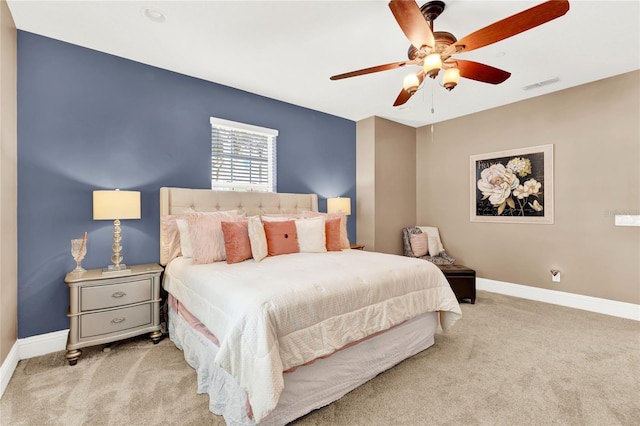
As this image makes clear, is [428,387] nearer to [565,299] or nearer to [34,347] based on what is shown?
[565,299]

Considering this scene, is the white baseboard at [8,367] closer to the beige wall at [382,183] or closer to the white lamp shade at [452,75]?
the white lamp shade at [452,75]

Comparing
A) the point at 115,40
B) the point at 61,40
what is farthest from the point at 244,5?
the point at 61,40

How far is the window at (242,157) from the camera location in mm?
3627

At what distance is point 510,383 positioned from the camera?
211cm

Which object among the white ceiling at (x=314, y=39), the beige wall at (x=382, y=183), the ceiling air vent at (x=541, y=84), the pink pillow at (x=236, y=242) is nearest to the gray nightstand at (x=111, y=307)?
the pink pillow at (x=236, y=242)

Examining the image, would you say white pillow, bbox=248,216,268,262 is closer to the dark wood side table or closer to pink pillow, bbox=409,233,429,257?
the dark wood side table

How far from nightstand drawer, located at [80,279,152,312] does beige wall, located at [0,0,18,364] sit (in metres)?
0.45

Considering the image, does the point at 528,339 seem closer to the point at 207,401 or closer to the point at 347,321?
the point at 347,321

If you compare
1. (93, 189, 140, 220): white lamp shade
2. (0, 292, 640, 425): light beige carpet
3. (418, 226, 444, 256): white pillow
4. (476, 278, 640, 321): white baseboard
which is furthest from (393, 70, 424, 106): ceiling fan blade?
(476, 278, 640, 321): white baseboard

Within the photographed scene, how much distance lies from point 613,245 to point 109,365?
5173 mm

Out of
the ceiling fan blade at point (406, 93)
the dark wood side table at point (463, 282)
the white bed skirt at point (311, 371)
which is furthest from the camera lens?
the dark wood side table at point (463, 282)

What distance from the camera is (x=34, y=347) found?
2502mm

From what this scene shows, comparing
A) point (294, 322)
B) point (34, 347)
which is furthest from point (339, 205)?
point (34, 347)

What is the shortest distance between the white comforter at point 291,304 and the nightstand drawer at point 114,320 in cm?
29
